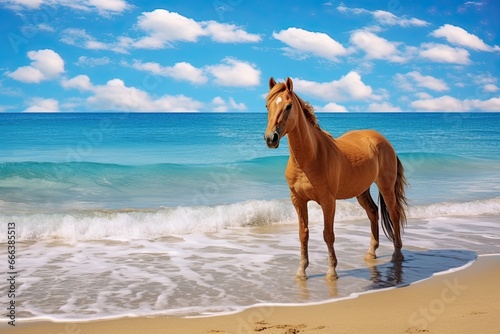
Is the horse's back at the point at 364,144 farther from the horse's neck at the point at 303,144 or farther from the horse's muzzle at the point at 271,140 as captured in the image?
the horse's muzzle at the point at 271,140

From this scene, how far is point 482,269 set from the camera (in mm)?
6266

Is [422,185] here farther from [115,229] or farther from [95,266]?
[95,266]

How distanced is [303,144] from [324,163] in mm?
323

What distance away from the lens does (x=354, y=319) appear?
171 inches

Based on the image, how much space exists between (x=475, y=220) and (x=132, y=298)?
738 centimetres

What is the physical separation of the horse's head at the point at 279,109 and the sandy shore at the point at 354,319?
1.46 metres

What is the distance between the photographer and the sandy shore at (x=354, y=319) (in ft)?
13.4

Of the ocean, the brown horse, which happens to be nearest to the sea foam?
the ocean

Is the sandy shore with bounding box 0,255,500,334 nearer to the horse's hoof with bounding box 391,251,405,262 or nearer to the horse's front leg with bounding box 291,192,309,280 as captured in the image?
the horse's front leg with bounding box 291,192,309,280

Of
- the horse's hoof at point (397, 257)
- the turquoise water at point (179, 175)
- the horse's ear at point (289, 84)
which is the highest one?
the horse's ear at point (289, 84)

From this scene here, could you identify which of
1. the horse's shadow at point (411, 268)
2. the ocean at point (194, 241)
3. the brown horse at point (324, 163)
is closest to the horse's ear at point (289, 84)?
the brown horse at point (324, 163)

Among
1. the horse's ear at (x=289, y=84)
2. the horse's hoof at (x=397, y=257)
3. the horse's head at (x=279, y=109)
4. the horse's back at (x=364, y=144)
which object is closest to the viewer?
the horse's head at (x=279, y=109)

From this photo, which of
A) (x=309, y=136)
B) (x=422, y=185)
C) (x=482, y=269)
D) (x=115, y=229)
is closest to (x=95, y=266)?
(x=115, y=229)

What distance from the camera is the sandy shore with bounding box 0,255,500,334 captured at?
13.4 feet
